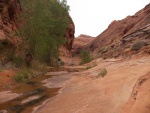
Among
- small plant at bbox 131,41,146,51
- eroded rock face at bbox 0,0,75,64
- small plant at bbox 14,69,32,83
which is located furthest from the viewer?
small plant at bbox 131,41,146,51

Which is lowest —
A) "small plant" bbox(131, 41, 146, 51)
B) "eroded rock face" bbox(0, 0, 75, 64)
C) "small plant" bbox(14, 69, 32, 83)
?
"small plant" bbox(14, 69, 32, 83)

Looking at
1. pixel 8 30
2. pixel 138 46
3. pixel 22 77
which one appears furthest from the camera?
pixel 8 30

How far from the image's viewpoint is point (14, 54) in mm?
27406

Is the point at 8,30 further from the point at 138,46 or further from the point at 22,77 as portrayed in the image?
the point at 138,46

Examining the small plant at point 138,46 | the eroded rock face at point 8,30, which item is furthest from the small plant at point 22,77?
the small plant at point 138,46

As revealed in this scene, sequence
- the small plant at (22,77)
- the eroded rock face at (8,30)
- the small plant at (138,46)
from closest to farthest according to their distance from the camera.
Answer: the small plant at (22,77) < the eroded rock face at (8,30) < the small plant at (138,46)

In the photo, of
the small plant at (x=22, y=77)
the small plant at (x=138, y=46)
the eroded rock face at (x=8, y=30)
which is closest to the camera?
the small plant at (x=22, y=77)

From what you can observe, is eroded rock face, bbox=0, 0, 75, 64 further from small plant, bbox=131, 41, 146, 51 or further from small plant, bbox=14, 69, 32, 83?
small plant, bbox=131, 41, 146, 51

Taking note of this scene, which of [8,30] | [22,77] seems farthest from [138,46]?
[8,30]

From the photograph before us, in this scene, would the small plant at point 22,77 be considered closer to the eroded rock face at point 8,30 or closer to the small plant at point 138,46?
the eroded rock face at point 8,30

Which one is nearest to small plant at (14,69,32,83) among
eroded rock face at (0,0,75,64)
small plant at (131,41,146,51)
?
eroded rock face at (0,0,75,64)

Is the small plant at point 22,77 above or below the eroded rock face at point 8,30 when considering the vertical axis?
below

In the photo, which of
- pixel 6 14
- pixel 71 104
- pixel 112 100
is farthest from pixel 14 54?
pixel 112 100

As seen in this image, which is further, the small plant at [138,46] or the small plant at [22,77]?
the small plant at [138,46]
